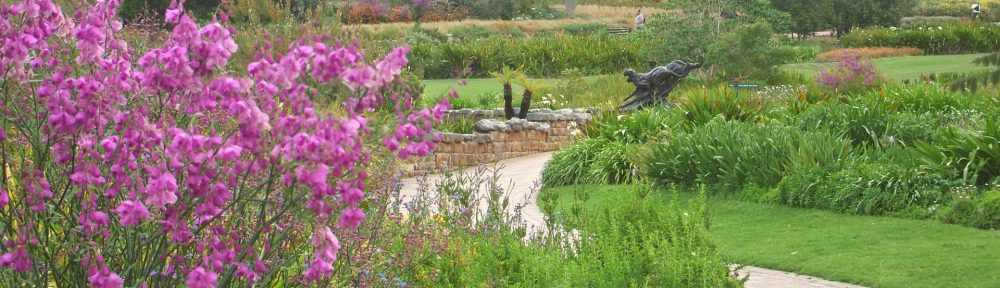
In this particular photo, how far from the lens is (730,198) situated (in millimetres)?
11914

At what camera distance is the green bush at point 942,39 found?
125 ft

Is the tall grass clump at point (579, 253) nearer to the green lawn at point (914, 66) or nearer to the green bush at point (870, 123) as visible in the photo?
the green bush at point (870, 123)

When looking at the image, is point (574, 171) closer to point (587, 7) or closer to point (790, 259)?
point (790, 259)

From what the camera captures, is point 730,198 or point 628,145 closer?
point 730,198

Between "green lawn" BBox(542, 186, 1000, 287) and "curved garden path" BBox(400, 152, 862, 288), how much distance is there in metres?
0.15

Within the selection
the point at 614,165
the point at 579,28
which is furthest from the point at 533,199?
the point at 579,28

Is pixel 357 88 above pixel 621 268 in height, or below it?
above

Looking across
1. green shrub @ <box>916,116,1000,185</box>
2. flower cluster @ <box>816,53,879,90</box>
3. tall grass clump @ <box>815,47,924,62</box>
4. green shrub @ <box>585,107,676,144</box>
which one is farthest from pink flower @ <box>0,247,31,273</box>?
tall grass clump @ <box>815,47,924,62</box>

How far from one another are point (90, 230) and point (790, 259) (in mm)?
6130

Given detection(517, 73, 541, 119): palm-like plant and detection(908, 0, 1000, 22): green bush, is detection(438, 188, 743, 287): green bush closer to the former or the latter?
detection(517, 73, 541, 119): palm-like plant

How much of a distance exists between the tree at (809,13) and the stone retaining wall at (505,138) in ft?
94.7

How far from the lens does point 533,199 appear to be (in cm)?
1344

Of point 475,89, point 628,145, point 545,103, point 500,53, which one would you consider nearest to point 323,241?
point 628,145

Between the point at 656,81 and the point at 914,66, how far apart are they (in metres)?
15.7
